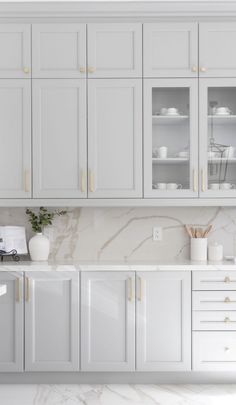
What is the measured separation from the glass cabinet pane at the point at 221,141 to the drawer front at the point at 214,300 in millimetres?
734

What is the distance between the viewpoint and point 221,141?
329 centimetres

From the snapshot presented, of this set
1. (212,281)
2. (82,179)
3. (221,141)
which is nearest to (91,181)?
(82,179)

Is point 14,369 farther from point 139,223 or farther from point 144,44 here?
point 144,44

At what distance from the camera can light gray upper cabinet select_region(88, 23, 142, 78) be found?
10.6 feet

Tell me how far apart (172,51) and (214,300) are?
1.78 metres

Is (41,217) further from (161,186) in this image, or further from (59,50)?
(59,50)

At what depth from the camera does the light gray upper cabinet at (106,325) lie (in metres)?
3.08

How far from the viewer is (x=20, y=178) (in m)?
3.25

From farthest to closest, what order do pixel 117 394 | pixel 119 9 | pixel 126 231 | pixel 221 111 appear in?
pixel 126 231, pixel 221 111, pixel 119 9, pixel 117 394

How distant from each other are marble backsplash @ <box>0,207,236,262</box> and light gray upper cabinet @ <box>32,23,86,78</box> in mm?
1064

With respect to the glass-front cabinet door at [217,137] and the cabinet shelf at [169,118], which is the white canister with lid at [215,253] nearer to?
the glass-front cabinet door at [217,137]

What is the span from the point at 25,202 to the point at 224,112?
158 cm

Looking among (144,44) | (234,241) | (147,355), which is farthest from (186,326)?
(144,44)

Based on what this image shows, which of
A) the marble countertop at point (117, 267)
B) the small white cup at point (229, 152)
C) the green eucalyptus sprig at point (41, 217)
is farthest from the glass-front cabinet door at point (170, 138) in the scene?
the green eucalyptus sprig at point (41, 217)
